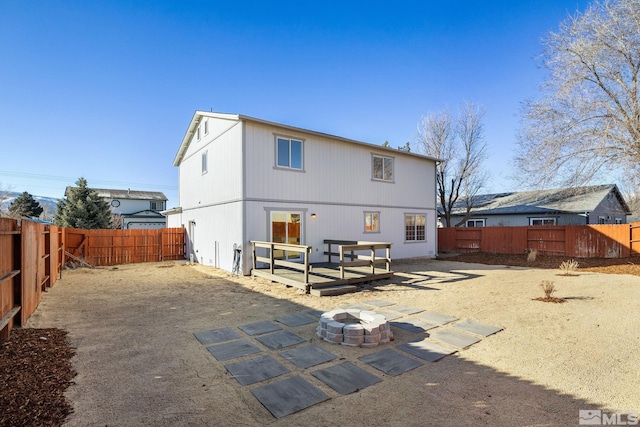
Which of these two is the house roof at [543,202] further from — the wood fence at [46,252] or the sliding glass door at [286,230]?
the wood fence at [46,252]

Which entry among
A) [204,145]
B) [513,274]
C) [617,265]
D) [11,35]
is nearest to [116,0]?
[11,35]

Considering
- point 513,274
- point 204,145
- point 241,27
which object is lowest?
point 513,274

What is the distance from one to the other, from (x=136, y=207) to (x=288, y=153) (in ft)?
97.7

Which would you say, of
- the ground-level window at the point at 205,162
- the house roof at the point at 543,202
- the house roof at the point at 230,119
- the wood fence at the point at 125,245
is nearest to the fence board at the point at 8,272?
the house roof at the point at 230,119

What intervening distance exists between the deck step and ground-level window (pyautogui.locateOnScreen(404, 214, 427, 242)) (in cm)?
830

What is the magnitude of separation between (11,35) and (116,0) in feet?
14.6

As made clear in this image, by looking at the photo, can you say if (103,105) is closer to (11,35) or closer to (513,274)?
(11,35)

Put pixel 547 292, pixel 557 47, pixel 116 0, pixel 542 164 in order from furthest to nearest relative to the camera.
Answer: pixel 542 164
pixel 557 47
pixel 116 0
pixel 547 292

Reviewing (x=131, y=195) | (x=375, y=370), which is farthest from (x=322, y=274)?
(x=131, y=195)

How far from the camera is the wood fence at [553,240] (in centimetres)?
1391

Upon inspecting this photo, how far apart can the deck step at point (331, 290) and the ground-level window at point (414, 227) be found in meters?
8.30

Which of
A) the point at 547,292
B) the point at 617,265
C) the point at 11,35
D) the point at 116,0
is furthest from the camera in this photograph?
A: the point at 617,265

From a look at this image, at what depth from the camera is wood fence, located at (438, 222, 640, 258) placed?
45.6 ft

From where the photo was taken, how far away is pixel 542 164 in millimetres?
14188
